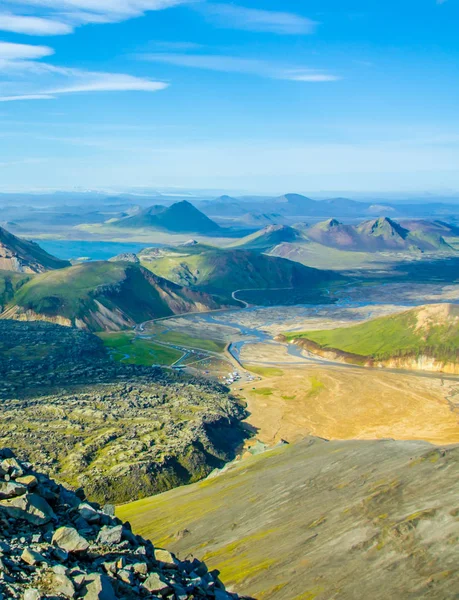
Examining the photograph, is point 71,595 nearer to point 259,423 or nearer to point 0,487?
point 0,487

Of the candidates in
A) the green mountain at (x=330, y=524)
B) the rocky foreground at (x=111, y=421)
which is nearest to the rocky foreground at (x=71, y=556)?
the green mountain at (x=330, y=524)

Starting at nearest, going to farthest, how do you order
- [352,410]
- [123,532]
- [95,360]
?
[123,532] → [352,410] → [95,360]

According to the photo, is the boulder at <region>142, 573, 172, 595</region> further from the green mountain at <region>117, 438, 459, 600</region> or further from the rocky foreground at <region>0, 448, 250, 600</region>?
the green mountain at <region>117, 438, 459, 600</region>

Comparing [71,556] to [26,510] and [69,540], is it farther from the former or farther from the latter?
[26,510]

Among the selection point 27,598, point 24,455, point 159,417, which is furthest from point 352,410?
point 27,598

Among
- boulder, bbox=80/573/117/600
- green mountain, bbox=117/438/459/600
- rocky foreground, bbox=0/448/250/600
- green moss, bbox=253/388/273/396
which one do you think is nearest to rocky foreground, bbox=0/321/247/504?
green moss, bbox=253/388/273/396
